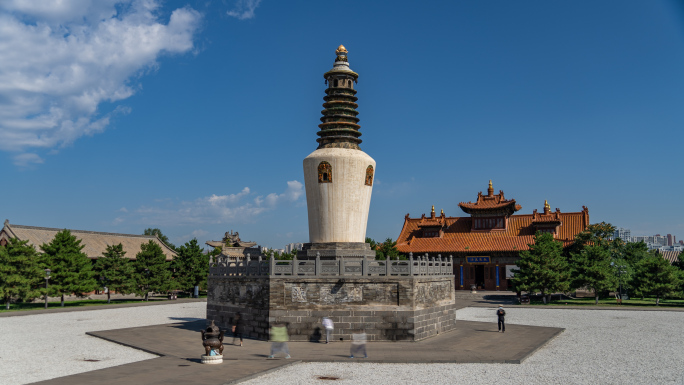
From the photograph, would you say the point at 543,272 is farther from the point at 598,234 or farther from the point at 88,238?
the point at 88,238

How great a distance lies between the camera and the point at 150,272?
169 ft

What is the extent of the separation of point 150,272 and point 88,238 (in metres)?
14.2

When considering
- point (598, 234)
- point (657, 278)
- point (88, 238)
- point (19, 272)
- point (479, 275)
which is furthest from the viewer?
point (479, 275)

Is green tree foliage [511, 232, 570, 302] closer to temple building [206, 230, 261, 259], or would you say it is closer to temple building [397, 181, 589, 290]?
temple building [397, 181, 589, 290]

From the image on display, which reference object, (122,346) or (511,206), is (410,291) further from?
(511,206)

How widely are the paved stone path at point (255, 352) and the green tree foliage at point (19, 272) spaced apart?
57.8 ft

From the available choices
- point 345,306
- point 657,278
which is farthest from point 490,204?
point 345,306

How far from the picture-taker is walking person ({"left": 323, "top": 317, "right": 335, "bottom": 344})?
74.0 feet

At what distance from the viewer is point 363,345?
19.7 metres

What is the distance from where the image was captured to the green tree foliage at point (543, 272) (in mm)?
45594

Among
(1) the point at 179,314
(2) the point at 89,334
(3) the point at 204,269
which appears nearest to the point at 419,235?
(3) the point at 204,269

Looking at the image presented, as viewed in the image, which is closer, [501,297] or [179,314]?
[179,314]

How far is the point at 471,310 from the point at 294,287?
70.6ft

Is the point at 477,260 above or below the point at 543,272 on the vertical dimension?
above
